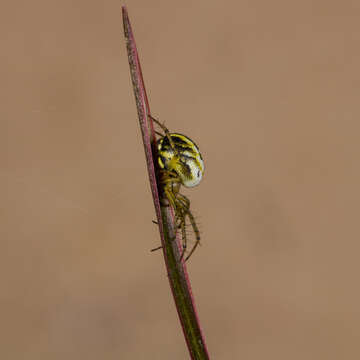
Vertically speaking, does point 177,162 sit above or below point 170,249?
above

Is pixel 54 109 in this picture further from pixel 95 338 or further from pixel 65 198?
pixel 95 338

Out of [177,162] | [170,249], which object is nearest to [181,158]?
[177,162]

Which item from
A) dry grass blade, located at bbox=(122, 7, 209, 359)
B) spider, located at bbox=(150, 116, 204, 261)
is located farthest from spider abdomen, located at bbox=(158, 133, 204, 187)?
dry grass blade, located at bbox=(122, 7, 209, 359)

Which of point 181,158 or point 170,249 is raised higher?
point 181,158

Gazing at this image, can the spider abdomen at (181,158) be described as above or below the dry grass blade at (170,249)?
above

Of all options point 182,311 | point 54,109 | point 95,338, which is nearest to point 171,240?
point 182,311

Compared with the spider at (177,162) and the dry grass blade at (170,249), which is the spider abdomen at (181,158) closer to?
the spider at (177,162)

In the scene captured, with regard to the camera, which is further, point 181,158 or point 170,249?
point 181,158

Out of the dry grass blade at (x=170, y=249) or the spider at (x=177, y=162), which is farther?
the spider at (x=177, y=162)

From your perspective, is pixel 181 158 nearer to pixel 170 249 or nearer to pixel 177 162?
pixel 177 162

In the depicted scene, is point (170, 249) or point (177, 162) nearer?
point (170, 249)

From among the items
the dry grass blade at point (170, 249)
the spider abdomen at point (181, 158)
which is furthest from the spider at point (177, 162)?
the dry grass blade at point (170, 249)

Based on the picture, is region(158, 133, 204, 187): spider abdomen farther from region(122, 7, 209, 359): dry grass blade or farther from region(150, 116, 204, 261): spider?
region(122, 7, 209, 359): dry grass blade
